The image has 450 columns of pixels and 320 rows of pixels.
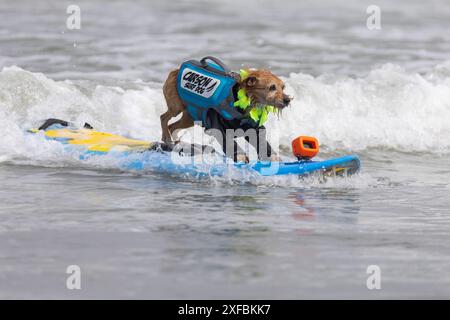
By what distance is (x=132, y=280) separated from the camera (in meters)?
5.29

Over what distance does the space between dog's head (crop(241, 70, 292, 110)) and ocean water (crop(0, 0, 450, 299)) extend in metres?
0.67

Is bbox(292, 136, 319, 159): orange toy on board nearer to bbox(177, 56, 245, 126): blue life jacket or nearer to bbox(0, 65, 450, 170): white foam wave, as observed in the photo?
bbox(177, 56, 245, 126): blue life jacket

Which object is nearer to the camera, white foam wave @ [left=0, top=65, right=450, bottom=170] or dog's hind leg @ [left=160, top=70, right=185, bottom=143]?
dog's hind leg @ [left=160, top=70, right=185, bottom=143]

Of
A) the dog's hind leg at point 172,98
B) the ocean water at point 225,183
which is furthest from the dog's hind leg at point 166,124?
the ocean water at point 225,183

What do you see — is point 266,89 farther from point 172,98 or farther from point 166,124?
point 166,124

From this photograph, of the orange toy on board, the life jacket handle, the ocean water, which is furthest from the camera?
the life jacket handle

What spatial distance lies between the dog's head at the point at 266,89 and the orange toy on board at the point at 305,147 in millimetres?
343

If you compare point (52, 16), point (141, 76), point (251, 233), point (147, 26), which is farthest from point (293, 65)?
point (251, 233)

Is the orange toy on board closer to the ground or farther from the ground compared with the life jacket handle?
closer to the ground

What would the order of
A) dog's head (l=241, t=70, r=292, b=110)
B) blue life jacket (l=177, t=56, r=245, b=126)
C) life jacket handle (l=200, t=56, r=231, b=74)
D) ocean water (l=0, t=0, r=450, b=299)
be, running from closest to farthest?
ocean water (l=0, t=0, r=450, b=299) < dog's head (l=241, t=70, r=292, b=110) < blue life jacket (l=177, t=56, r=245, b=126) < life jacket handle (l=200, t=56, r=231, b=74)

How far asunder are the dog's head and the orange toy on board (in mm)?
343

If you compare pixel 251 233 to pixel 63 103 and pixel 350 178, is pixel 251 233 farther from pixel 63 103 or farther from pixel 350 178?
pixel 63 103

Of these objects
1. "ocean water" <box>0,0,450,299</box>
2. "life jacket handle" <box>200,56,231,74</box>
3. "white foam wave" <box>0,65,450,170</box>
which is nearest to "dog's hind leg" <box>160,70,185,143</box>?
"life jacket handle" <box>200,56,231,74</box>

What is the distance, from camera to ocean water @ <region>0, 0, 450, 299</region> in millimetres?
5473
